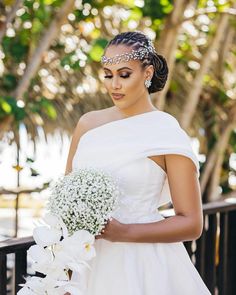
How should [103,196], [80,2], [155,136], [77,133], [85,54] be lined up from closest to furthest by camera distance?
[103,196] < [155,136] < [77,133] < [85,54] < [80,2]

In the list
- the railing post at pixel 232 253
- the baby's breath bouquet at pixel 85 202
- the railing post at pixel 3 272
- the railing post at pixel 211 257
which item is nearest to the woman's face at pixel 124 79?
the baby's breath bouquet at pixel 85 202

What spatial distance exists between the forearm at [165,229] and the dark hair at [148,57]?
433mm

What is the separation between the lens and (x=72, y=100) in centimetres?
609

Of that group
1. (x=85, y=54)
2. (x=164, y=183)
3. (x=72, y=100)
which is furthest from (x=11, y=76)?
(x=164, y=183)

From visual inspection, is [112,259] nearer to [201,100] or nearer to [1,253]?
[1,253]

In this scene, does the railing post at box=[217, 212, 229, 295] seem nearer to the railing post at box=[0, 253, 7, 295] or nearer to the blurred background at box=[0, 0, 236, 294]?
the blurred background at box=[0, 0, 236, 294]

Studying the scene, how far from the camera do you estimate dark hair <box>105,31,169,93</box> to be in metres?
2.27

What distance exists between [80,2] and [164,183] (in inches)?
110

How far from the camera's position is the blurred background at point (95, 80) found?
14.4 feet

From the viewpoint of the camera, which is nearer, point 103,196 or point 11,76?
point 103,196

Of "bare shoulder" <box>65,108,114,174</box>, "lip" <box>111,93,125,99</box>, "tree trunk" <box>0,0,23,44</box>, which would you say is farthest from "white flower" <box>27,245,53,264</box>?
"tree trunk" <box>0,0,23,44</box>

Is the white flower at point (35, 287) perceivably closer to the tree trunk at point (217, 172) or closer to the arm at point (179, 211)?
the arm at point (179, 211)

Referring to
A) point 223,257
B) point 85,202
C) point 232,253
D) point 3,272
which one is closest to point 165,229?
point 85,202

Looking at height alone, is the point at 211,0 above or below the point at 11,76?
above
